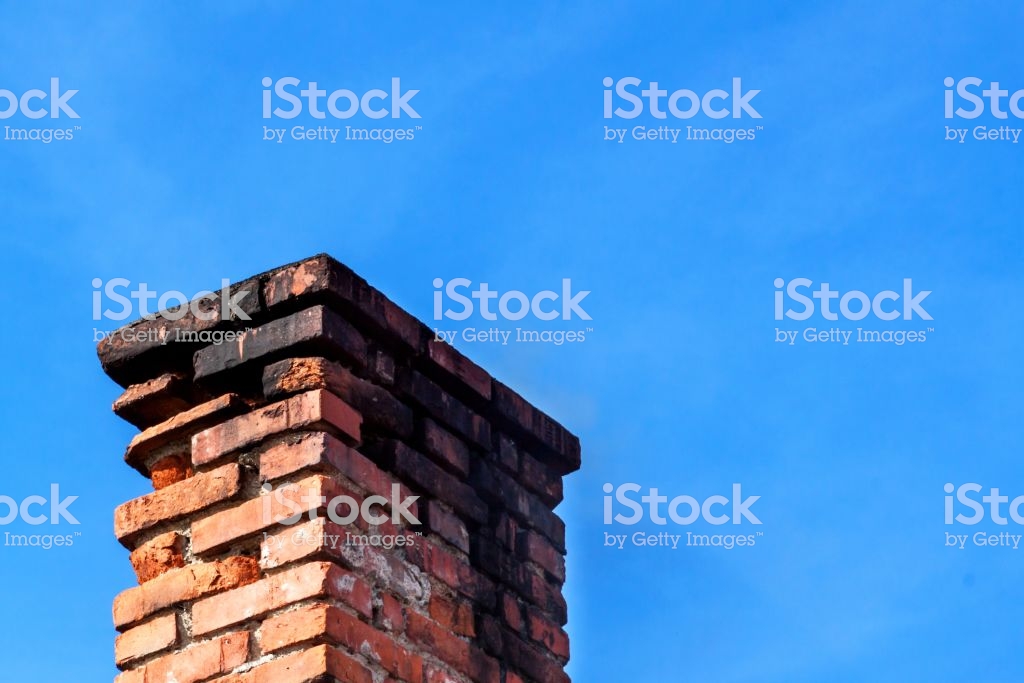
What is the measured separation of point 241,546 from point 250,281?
665 mm

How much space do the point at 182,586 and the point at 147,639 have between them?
0.47 ft

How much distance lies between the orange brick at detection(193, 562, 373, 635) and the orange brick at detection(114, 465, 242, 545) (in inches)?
9.6

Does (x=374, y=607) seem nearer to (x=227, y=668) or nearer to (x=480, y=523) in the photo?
(x=227, y=668)

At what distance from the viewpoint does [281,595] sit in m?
3.34

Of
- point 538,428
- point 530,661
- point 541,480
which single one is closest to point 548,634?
point 530,661

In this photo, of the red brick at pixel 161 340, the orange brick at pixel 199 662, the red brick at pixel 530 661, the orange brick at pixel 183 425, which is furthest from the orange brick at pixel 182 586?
the red brick at pixel 530 661

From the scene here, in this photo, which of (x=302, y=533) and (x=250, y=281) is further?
(x=250, y=281)

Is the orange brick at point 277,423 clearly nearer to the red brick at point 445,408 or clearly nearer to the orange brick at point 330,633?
the red brick at point 445,408

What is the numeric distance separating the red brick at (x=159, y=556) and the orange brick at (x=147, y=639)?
129mm

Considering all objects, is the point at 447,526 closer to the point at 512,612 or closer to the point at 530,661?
the point at 512,612

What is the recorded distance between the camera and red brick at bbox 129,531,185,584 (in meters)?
3.60

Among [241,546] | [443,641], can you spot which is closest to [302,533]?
[241,546]

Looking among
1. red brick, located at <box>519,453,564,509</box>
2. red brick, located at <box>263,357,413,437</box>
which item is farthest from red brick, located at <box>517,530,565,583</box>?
red brick, located at <box>263,357,413,437</box>

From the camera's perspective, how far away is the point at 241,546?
11.5 feet
